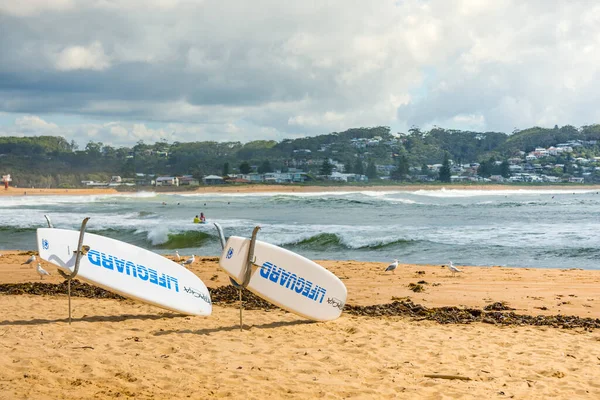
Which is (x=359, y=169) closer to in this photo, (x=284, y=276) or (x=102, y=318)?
(x=284, y=276)

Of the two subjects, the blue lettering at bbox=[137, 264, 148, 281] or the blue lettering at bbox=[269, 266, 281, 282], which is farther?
the blue lettering at bbox=[137, 264, 148, 281]

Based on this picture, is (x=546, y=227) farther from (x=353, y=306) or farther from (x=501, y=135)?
(x=501, y=135)

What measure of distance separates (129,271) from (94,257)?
1.38 ft

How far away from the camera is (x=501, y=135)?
163 meters

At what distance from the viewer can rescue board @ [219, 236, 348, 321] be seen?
21.5 ft

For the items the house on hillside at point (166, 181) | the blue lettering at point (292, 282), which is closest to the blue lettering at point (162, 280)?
the blue lettering at point (292, 282)

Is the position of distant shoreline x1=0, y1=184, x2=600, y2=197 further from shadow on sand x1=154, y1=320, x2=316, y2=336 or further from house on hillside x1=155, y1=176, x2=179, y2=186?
shadow on sand x1=154, y1=320, x2=316, y2=336

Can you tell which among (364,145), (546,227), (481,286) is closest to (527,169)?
(364,145)

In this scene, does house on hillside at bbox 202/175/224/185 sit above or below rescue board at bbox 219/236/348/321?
below

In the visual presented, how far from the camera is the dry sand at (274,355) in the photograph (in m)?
4.46

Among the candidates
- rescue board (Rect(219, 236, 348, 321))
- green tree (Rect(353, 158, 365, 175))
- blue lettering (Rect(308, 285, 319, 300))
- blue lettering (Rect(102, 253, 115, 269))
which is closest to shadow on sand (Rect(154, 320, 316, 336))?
rescue board (Rect(219, 236, 348, 321))

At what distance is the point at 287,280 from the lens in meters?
6.83

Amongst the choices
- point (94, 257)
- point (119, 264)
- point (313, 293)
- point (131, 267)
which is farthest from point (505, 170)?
point (94, 257)

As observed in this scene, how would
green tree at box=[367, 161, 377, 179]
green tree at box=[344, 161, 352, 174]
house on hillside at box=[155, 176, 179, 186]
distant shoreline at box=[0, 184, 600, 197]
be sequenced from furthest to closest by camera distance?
green tree at box=[344, 161, 352, 174] < green tree at box=[367, 161, 377, 179] < house on hillside at box=[155, 176, 179, 186] < distant shoreline at box=[0, 184, 600, 197]
